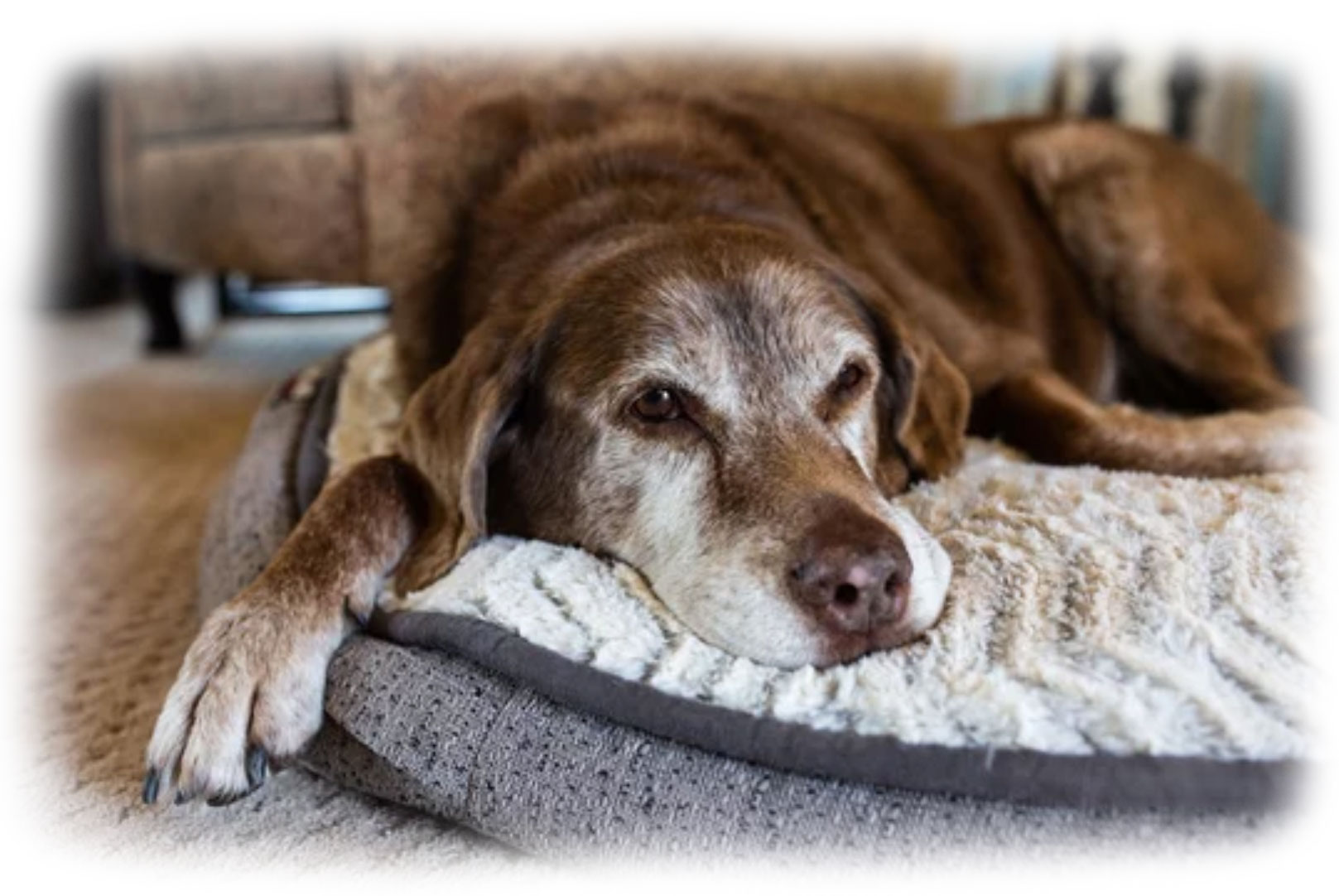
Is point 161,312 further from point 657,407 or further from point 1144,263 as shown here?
point 657,407

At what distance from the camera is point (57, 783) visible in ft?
5.71

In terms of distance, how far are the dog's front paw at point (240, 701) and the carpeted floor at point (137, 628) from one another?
0.10 meters

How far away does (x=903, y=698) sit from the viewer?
1.37m

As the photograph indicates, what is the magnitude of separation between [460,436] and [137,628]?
93 cm

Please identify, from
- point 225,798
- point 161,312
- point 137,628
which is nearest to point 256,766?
point 225,798

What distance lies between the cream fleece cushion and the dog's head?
6 centimetres

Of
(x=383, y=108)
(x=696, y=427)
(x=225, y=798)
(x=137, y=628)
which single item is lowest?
(x=137, y=628)

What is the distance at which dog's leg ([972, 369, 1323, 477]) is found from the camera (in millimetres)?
2252

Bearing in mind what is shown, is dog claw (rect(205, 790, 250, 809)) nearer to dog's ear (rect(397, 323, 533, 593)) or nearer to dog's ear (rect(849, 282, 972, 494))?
dog's ear (rect(397, 323, 533, 593))

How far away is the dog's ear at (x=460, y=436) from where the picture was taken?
1.79 m

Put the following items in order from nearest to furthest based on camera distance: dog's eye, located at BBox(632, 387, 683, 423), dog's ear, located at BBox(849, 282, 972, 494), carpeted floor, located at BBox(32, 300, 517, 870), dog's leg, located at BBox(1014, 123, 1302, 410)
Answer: carpeted floor, located at BBox(32, 300, 517, 870) → dog's eye, located at BBox(632, 387, 683, 423) → dog's ear, located at BBox(849, 282, 972, 494) → dog's leg, located at BBox(1014, 123, 1302, 410)

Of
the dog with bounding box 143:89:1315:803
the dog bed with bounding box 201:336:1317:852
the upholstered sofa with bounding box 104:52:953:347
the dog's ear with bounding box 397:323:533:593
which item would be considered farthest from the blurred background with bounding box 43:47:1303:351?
the dog bed with bounding box 201:336:1317:852

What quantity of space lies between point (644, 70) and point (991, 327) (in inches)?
73.3

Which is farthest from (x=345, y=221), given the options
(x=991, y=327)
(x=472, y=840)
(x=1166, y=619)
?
(x=1166, y=619)
